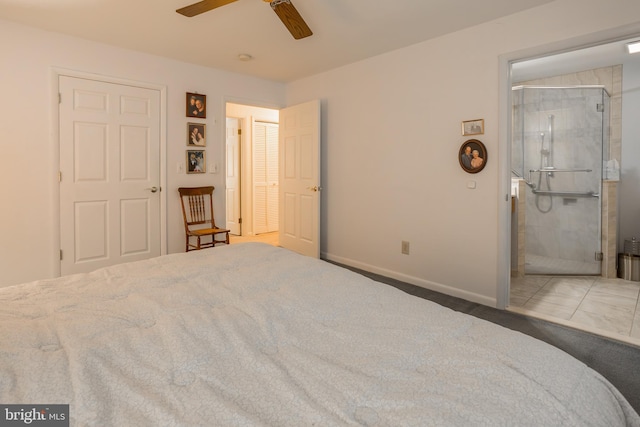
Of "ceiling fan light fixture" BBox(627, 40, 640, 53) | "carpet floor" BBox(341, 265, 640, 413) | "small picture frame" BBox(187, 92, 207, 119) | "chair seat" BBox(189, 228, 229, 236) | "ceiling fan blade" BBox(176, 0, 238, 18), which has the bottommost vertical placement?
"carpet floor" BBox(341, 265, 640, 413)

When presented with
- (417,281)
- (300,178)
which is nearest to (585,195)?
(417,281)

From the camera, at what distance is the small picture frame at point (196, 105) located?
160 inches

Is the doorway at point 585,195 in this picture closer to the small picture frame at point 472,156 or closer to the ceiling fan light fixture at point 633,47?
the ceiling fan light fixture at point 633,47

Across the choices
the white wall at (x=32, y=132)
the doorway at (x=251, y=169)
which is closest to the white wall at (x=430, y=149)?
the doorway at (x=251, y=169)

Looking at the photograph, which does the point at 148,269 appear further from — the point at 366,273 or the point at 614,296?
the point at 614,296

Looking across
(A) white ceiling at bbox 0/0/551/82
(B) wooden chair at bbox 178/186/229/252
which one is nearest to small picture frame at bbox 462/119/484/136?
(A) white ceiling at bbox 0/0/551/82

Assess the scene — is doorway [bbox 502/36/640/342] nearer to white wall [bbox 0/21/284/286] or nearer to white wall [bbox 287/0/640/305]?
white wall [bbox 287/0/640/305]

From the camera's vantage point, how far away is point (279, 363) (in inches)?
37.9

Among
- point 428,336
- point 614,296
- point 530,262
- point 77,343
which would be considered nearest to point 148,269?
point 77,343

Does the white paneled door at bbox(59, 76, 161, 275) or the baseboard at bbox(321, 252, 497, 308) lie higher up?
the white paneled door at bbox(59, 76, 161, 275)

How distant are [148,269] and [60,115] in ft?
8.09

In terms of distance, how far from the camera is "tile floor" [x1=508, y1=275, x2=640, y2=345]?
8.66ft

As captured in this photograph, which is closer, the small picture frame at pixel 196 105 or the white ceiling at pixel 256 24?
the white ceiling at pixel 256 24

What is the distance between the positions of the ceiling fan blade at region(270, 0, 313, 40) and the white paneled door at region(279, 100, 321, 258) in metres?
1.84
